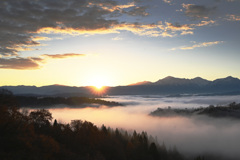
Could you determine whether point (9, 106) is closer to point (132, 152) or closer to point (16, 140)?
point (16, 140)

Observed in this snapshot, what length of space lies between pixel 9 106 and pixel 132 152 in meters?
81.8

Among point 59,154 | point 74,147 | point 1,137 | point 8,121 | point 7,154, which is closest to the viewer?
point 7,154

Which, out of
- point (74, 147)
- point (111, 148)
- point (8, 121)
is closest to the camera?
point (8, 121)

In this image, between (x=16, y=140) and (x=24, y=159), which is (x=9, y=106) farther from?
(x=24, y=159)

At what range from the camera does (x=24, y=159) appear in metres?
39.4

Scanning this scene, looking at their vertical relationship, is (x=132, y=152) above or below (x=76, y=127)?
below

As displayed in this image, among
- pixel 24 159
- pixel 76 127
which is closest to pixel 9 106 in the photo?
pixel 24 159

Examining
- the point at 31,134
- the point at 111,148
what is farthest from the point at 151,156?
the point at 31,134

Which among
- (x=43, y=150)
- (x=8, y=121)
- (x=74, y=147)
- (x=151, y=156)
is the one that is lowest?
(x=151, y=156)

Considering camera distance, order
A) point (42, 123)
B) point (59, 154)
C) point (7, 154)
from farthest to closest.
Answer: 1. point (42, 123)
2. point (59, 154)
3. point (7, 154)

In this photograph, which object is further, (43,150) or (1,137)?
(43,150)

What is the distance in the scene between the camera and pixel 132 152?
121312 mm

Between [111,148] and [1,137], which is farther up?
[1,137]

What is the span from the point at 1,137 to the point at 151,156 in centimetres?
9312
